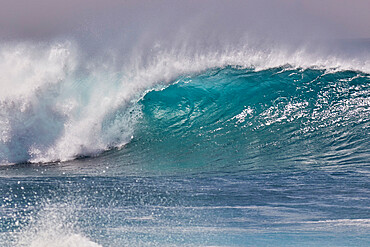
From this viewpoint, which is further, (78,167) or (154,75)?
(154,75)

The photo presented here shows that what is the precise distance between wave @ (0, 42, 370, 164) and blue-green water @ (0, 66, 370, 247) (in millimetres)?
43

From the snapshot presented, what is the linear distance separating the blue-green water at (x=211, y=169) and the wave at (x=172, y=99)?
1.7 inches

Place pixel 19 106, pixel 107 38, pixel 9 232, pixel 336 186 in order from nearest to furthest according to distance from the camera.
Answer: pixel 9 232 → pixel 336 186 → pixel 19 106 → pixel 107 38

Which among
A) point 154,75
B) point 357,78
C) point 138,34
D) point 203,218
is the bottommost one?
point 203,218

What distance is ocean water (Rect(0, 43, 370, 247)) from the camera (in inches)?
215

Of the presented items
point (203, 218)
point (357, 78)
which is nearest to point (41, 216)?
point (203, 218)

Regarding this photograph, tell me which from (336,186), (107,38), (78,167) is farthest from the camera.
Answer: (107,38)

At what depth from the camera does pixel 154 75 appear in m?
11.4

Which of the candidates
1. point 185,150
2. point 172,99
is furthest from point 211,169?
point 172,99

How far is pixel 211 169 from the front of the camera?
8.25m

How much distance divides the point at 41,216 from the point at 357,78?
8.86m

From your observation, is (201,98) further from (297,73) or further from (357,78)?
(357,78)

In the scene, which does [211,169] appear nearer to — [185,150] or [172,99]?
[185,150]

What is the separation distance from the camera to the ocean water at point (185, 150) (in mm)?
5465
